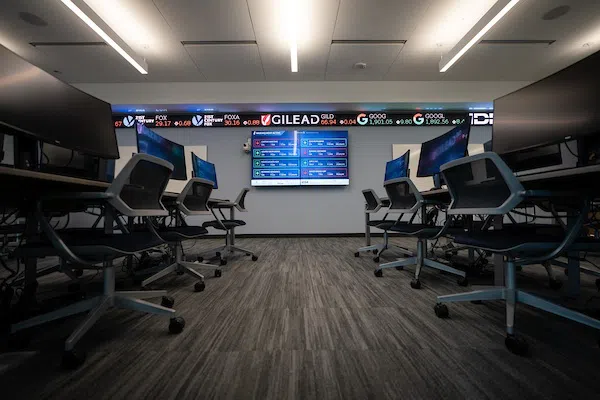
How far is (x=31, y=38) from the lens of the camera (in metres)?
3.37

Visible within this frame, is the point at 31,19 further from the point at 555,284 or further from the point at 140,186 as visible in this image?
the point at 555,284

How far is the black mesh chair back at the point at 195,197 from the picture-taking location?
1950 mm

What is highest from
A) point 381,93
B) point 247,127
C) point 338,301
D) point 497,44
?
point 497,44

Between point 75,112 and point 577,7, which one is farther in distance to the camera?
point 577,7

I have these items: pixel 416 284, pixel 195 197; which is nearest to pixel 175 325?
pixel 195 197

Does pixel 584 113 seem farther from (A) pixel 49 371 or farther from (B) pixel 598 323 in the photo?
(A) pixel 49 371

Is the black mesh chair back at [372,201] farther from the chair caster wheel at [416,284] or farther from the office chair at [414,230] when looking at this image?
the chair caster wheel at [416,284]

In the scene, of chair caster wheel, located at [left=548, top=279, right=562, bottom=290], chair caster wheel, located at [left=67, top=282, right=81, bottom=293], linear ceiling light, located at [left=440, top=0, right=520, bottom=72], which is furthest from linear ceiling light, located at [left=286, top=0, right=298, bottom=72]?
chair caster wheel, located at [left=548, top=279, right=562, bottom=290]

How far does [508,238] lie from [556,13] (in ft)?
12.5

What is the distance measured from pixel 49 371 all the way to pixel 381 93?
203 inches

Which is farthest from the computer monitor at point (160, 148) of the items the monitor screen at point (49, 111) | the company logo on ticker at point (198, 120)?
the company logo on ticker at point (198, 120)

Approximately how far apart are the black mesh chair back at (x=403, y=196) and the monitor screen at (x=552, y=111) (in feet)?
1.99

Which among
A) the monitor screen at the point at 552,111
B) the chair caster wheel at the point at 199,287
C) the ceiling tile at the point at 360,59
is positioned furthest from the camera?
the ceiling tile at the point at 360,59

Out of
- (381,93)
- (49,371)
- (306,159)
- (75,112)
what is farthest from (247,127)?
(49,371)
